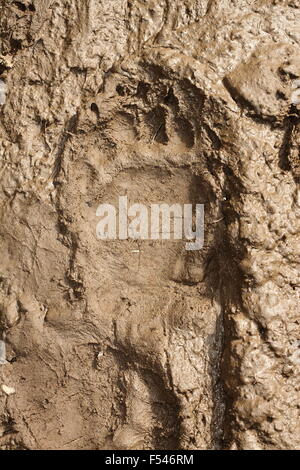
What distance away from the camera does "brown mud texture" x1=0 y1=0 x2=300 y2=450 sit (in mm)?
1897

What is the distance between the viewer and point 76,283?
80.8 inches

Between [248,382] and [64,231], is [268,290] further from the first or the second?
[64,231]

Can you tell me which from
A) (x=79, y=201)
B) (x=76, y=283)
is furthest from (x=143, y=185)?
(x=76, y=283)

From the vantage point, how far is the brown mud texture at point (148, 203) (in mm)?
1897

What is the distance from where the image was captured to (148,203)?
80.8 inches
